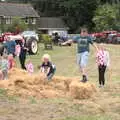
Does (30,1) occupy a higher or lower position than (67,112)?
higher

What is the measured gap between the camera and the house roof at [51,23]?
3969 inches

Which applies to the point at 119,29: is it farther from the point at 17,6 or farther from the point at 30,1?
the point at 30,1

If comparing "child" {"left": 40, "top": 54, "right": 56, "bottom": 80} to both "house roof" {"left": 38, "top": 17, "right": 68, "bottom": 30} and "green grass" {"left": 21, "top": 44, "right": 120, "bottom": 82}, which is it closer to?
"green grass" {"left": 21, "top": 44, "right": 120, "bottom": 82}

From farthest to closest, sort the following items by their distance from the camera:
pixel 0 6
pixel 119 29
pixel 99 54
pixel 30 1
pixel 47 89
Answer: pixel 30 1 → pixel 0 6 → pixel 119 29 → pixel 99 54 → pixel 47 89

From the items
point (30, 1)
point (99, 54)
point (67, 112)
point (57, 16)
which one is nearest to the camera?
point (67, 112)

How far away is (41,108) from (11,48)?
414 inches

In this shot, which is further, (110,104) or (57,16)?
(57,16)

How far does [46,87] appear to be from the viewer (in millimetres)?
13281

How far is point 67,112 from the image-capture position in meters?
10.2

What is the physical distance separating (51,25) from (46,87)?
296 feet

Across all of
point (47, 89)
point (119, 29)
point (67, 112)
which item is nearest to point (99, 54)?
point (47, 89)

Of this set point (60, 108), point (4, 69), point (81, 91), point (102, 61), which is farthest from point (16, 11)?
point (60, 108)

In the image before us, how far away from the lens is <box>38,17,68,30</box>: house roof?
101m

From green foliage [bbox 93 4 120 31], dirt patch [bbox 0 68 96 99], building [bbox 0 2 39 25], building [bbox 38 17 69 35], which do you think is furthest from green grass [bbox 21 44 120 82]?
building [bbox 38 17 69 35]
